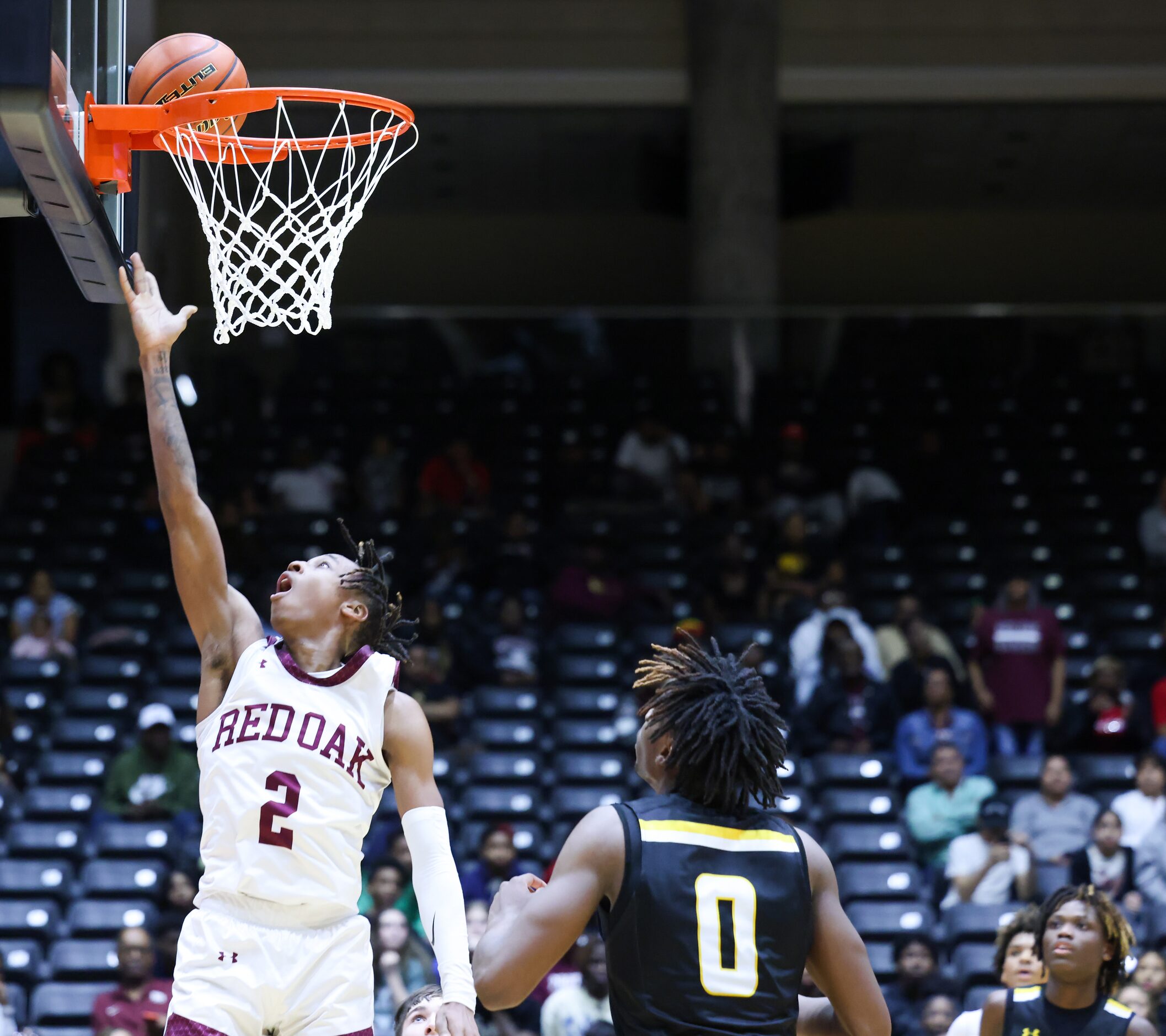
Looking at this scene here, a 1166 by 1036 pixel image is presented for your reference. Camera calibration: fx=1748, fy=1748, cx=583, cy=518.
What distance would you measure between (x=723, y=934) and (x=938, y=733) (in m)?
7.15

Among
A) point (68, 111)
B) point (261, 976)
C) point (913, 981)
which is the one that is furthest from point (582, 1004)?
point (68, 111)

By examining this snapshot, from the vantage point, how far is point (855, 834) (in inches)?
367

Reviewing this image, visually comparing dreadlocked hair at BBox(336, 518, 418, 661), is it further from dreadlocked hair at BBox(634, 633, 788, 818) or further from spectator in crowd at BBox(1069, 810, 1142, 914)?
spectator in crowd at BBox(1069, 810, 1142, 914)

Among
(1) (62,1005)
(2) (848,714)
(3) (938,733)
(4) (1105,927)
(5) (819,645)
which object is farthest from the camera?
(5) (819,645)

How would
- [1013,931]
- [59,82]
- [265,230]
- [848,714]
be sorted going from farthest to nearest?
[848,714]
[1013,931]
[265,230]
[59,82]

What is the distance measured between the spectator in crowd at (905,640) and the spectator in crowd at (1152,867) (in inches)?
79.2

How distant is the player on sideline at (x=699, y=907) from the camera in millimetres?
3160

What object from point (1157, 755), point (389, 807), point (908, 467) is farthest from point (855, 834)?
point (908, 467)

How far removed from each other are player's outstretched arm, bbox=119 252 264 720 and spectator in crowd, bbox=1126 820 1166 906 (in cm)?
627

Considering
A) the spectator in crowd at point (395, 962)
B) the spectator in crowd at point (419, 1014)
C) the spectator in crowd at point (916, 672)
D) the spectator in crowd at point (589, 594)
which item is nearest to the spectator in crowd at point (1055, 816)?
the spectator in crowd at point (916, 672)

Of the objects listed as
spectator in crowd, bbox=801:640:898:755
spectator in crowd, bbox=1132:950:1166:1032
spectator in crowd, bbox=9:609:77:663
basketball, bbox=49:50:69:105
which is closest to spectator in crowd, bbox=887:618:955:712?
spectator in crowd, bbox=801:640:898:755

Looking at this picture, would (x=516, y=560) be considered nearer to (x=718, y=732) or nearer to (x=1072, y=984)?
(x=1072, y=984)

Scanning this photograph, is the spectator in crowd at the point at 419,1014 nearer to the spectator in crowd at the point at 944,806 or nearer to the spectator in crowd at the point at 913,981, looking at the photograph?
the spectator in crowd at the point at 913,981

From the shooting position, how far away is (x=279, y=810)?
3.59 meters
